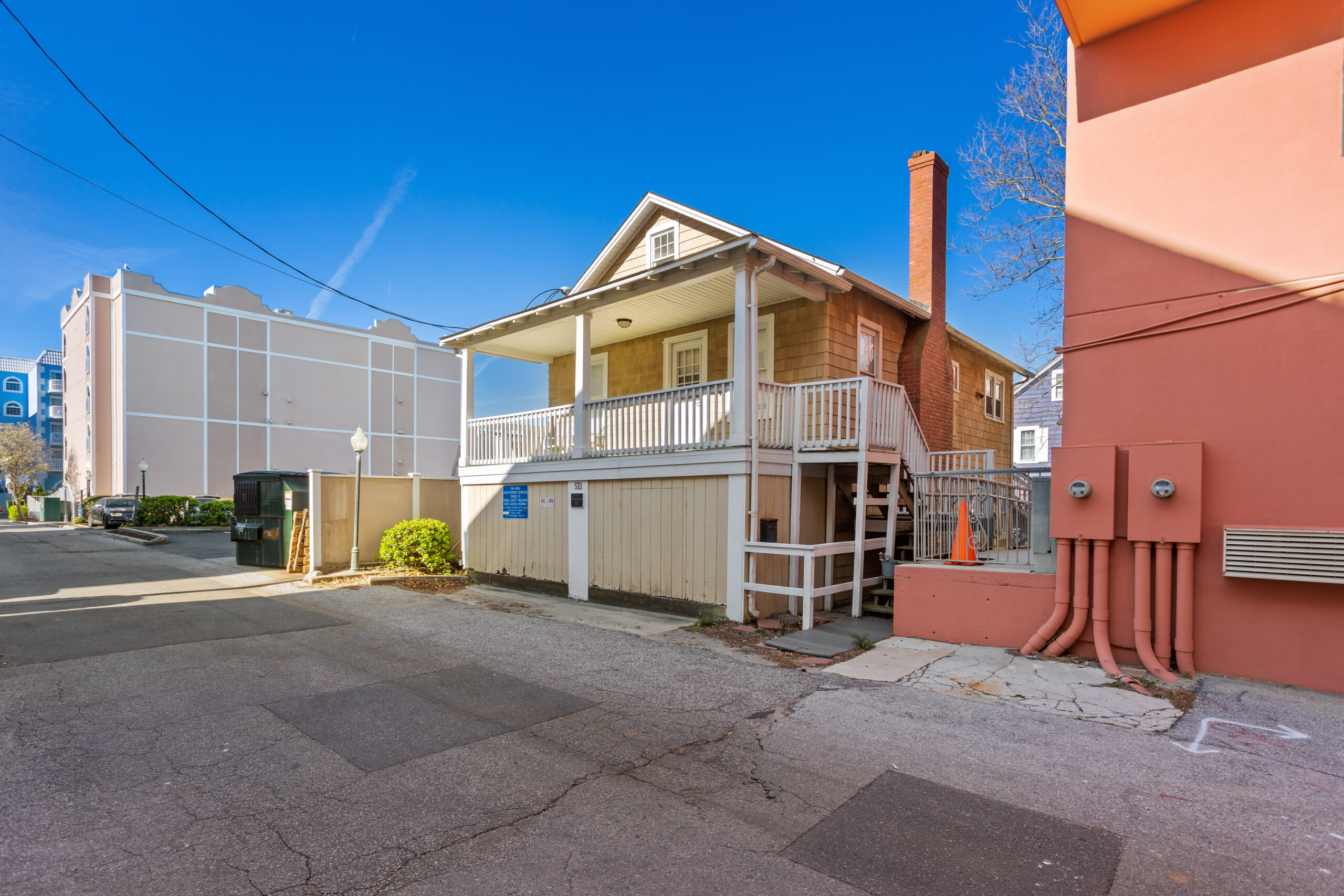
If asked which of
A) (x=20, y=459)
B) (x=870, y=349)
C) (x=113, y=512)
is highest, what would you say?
(x=870, y=349)

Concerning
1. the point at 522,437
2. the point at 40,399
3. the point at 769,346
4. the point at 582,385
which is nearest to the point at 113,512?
the point at 522,437

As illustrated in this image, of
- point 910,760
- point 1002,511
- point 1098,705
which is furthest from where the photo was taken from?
point 1002,511

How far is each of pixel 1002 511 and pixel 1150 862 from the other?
925 cm

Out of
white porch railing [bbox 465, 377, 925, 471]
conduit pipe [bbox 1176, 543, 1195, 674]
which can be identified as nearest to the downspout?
white porch railing [bbox 465, 377, 925, 471]

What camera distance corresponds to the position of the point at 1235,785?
A: 12.4ft

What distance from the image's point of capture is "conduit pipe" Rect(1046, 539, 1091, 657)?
6395mm

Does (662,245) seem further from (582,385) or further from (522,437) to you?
(522,437)

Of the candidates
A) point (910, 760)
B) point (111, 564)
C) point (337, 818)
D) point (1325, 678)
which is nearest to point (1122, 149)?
point (1325, 678)

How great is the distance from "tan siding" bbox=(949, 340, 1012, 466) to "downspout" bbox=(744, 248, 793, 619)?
6.88 m

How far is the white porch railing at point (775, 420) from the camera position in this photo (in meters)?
9.35

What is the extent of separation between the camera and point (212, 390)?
3731 cm

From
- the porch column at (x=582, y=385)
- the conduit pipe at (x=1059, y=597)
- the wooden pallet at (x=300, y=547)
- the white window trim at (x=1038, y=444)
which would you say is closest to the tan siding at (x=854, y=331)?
the porch column at (x=582, y=385)

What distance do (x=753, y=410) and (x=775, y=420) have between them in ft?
2.76

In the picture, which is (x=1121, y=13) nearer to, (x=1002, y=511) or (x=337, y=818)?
(x=1002, y=511)
